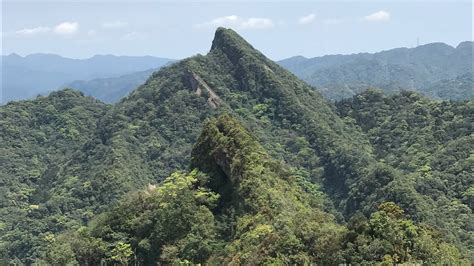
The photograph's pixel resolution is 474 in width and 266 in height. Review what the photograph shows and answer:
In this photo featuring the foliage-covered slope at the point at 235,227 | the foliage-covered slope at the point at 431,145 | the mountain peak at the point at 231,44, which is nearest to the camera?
the foliage-covered slope at the point at 235,227

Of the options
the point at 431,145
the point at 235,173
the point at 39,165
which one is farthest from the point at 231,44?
the point at 235,173

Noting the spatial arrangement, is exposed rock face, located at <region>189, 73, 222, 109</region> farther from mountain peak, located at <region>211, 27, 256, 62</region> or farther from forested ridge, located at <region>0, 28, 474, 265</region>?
mountain peak, located at <region>211, 27, 256, 62</region>

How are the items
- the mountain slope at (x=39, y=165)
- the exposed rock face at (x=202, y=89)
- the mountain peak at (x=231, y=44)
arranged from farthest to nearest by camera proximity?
the mountain peak at (x=231, y=44)
the exposed rock face at (x=202, y=89)
the mountain slope at (x=39, y=165)

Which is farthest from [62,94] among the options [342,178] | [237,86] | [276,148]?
[342,178]

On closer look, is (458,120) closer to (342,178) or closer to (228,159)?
(342,178)

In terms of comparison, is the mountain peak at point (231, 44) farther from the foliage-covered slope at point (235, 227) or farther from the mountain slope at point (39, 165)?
the foliage-covered slope at point (235, 227)

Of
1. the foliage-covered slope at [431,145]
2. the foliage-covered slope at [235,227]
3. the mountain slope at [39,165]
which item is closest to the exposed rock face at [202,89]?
the mountain slope at [39,165]
